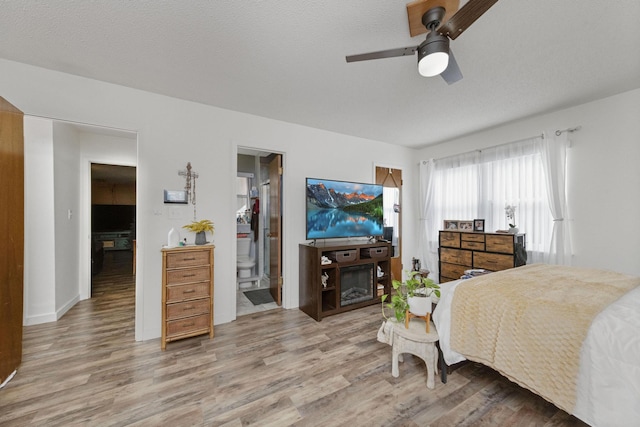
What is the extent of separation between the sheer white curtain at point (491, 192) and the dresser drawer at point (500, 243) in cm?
44

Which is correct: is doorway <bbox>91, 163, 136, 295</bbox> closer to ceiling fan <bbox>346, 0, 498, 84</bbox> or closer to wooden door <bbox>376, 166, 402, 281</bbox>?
wooden door <bbox>376, 166, 402, 281</bbox>

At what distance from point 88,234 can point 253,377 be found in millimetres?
3599

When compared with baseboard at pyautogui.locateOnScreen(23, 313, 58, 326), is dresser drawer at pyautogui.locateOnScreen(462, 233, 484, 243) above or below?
above

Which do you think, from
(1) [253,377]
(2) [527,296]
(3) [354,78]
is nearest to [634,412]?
(2) [527,296]

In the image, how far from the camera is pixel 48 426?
1.47 meters

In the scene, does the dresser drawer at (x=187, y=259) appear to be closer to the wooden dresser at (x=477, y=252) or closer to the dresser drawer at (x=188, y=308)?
the dresser drawer at (x=188, y=308)

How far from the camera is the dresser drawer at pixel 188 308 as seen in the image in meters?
2.40

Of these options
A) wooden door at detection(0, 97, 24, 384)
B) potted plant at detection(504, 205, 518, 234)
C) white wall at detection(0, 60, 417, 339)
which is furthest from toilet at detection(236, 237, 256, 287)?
potted plant at detection(504, 205, 518, 234)

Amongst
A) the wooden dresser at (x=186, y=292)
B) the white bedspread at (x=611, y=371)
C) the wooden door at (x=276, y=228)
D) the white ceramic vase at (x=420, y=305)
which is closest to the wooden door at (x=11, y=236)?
the wooden dresser at (x=186, y=292)

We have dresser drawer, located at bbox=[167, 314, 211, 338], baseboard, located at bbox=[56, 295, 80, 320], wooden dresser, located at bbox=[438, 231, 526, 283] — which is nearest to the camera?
dresser drawer, located at bbox=[167, 314, 211, 338]

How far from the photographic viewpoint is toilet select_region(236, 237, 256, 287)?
4305mm

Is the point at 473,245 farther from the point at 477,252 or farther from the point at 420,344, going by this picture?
the point at 420,344

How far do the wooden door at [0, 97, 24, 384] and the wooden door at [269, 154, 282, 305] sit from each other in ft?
7.98

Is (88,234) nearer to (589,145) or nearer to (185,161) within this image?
(185,161)
